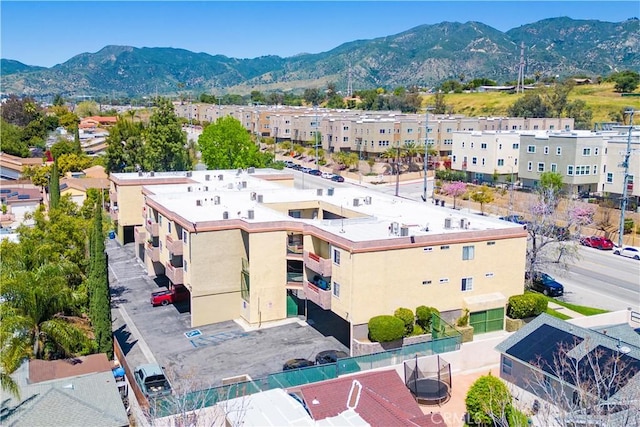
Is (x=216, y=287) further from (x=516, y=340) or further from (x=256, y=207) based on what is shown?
(x=516, y=340)

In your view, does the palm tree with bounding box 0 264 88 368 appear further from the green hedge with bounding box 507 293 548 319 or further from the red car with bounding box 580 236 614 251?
the red car with bounding box 580 236 614 251

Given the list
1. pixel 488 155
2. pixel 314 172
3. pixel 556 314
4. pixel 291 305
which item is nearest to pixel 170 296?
pixel 291 305

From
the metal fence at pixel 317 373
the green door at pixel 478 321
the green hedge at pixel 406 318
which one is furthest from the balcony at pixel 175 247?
the green door at pixel 478 321

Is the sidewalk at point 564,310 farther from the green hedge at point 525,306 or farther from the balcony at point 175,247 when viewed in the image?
the balcony at point 175,247

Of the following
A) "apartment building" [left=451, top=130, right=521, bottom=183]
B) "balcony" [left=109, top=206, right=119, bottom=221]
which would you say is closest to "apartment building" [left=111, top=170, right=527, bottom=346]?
"balcony" [left=109, top=206, right=119, bottom=221]

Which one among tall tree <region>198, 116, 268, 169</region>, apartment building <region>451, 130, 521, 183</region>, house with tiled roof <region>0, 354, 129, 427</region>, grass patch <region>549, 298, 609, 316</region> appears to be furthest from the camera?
apartment building <region>451, 130, 521, 183</region>

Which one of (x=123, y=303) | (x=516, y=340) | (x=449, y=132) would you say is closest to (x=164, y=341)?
(x=123, y=303)

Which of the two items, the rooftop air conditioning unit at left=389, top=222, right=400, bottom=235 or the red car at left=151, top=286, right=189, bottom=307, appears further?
the red car at left=151, top=286, right=189, bottom=307
